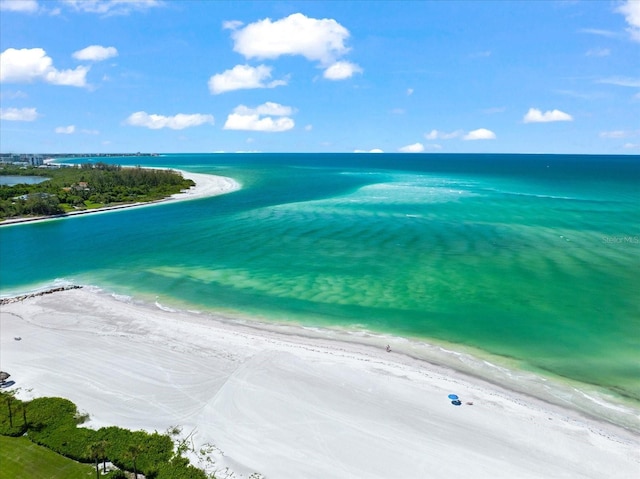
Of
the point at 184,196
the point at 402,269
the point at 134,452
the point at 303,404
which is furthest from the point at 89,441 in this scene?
the point at 184,196

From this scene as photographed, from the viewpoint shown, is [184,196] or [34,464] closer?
[34,464]

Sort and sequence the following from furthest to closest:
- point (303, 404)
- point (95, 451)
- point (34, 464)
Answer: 1. point (303, 404)
2. point (95, 451)
3. point (34, 464)

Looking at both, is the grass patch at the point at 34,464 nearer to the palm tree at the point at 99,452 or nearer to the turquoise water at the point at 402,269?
the palm tree at the point at 99,452

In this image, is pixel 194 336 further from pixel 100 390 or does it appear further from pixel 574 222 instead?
pixel 574 222

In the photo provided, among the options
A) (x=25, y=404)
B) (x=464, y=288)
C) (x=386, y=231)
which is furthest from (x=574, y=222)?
(x=25, y=404)

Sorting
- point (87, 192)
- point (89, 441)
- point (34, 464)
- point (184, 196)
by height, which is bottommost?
point (34, 464)

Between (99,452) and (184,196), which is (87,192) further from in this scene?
(99,452)
